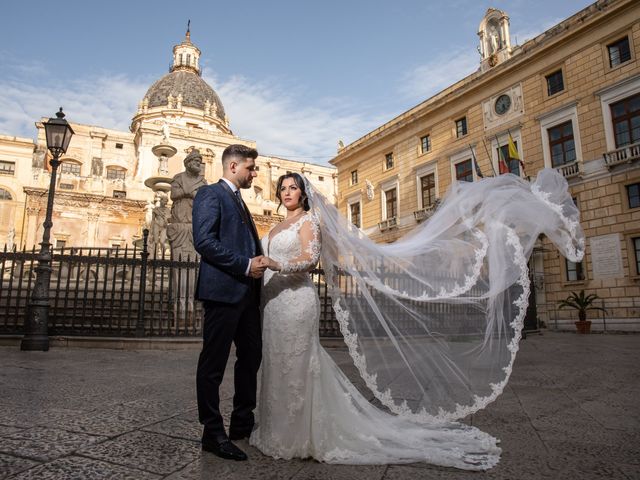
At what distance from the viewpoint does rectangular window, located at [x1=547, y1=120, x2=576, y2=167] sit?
18156mm

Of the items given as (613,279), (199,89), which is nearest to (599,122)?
(613,279)

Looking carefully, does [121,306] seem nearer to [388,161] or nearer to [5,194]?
[388,161]

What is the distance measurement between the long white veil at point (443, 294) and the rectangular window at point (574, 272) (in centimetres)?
1519

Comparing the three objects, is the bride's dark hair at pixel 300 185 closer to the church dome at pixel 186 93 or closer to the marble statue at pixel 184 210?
the marble statue at pixel 184 210

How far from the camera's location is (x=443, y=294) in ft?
11.2

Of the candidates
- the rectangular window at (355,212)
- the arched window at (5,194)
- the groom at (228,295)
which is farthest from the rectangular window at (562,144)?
the arched window at (5,194)

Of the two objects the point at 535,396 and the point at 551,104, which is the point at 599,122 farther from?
the point at 535,396

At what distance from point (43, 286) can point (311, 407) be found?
6.82 m

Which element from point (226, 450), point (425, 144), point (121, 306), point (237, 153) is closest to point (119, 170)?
point (425, 144)

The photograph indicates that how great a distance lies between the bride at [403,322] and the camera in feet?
8.43

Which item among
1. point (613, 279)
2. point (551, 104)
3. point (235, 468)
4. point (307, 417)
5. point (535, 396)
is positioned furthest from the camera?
point (551, 104)

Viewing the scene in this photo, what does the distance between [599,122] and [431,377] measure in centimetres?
1832

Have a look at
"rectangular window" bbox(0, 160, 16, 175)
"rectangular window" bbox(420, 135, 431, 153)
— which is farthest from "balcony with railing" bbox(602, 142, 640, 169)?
"rectangular window" bbox(0, 160, 16, 175)

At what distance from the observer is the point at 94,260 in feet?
26.6
